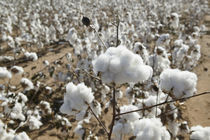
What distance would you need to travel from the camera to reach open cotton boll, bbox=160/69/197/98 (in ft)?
4.42

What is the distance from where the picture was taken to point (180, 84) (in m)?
1.35

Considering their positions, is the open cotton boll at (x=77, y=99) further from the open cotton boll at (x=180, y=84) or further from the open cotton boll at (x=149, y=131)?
the open cotton boll at (x=180, y=84)

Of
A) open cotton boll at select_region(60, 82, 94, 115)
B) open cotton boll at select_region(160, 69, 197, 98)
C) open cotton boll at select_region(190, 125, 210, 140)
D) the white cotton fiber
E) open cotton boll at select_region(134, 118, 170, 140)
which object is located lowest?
open cotton boll at select_region(190, 125, 210, 140)

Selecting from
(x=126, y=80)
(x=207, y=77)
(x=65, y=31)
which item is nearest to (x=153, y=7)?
(x=65, y=31)

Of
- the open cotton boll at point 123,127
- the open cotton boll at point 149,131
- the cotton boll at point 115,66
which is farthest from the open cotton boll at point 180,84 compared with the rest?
the open cotton boll at point 123,127

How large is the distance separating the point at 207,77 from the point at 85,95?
6.95m

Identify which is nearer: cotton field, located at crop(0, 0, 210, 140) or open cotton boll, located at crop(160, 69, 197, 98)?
cotton field, located at crop(0, 0, 210, 140)

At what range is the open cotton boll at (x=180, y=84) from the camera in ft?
4.42

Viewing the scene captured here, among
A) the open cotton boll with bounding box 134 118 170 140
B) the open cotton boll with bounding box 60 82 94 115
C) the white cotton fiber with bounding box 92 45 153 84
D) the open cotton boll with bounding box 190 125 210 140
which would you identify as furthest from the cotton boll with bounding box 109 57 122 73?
the open cotton boll with bounding box 190 125 210 140

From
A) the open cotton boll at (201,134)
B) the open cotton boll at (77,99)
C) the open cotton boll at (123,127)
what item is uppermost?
the open cotton boll at (77,99)

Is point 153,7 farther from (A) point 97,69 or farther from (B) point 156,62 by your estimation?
(A) point 97,69

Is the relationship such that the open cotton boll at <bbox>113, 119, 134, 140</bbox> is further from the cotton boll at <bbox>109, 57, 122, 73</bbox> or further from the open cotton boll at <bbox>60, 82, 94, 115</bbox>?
the cotton boll at <bbox>109, 57, 122, 73</bbox>

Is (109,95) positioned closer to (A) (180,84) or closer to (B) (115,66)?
(A) (180,84)

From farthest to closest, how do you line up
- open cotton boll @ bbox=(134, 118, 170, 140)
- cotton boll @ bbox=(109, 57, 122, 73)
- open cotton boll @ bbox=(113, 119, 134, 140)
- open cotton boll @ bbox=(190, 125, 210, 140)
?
open cotton boll @ bbox=(113, 119, 134, 140) → open cotton boll @ bbox=(190, 125, 210, 140) → open cotton boll @ bbox=(134, 118, 170, 140) → cotton boll @ bbox=(109, 57, 122, 73)
